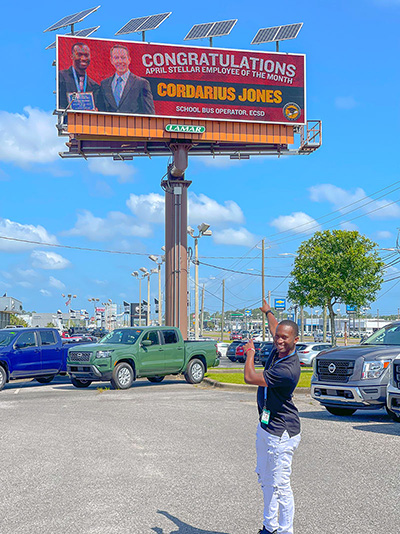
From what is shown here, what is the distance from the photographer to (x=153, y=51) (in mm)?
34156

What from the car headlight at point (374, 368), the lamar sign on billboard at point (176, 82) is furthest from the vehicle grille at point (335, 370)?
the lamar sign on billboard at point (176, 82)

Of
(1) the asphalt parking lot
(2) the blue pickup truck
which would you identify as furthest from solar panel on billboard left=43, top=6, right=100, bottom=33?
(1) the asphalt parking lot

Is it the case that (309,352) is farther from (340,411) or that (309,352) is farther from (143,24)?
(340,411)

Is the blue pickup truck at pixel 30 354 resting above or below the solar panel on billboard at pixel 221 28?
below

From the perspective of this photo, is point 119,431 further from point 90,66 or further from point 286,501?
point 90,66

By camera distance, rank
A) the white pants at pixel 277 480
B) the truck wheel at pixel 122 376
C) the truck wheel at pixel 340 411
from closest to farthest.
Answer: the white pants at pixel 277 480 → the truck wheel at pixel 340 411 → the truck wheel at pixel 122 376

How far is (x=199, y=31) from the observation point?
117 feet

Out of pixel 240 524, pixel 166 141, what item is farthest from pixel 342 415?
pixel 166 141

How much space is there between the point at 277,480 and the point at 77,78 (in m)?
30.6

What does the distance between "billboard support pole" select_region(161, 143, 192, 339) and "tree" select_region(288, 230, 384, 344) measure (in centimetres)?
1128

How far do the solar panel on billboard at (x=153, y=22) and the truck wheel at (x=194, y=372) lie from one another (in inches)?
739

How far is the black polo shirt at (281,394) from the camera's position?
5559 millimetres

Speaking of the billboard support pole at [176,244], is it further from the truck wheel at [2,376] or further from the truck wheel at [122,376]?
the truck wheel at [2,376]

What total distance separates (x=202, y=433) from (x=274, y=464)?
646 centimetres
